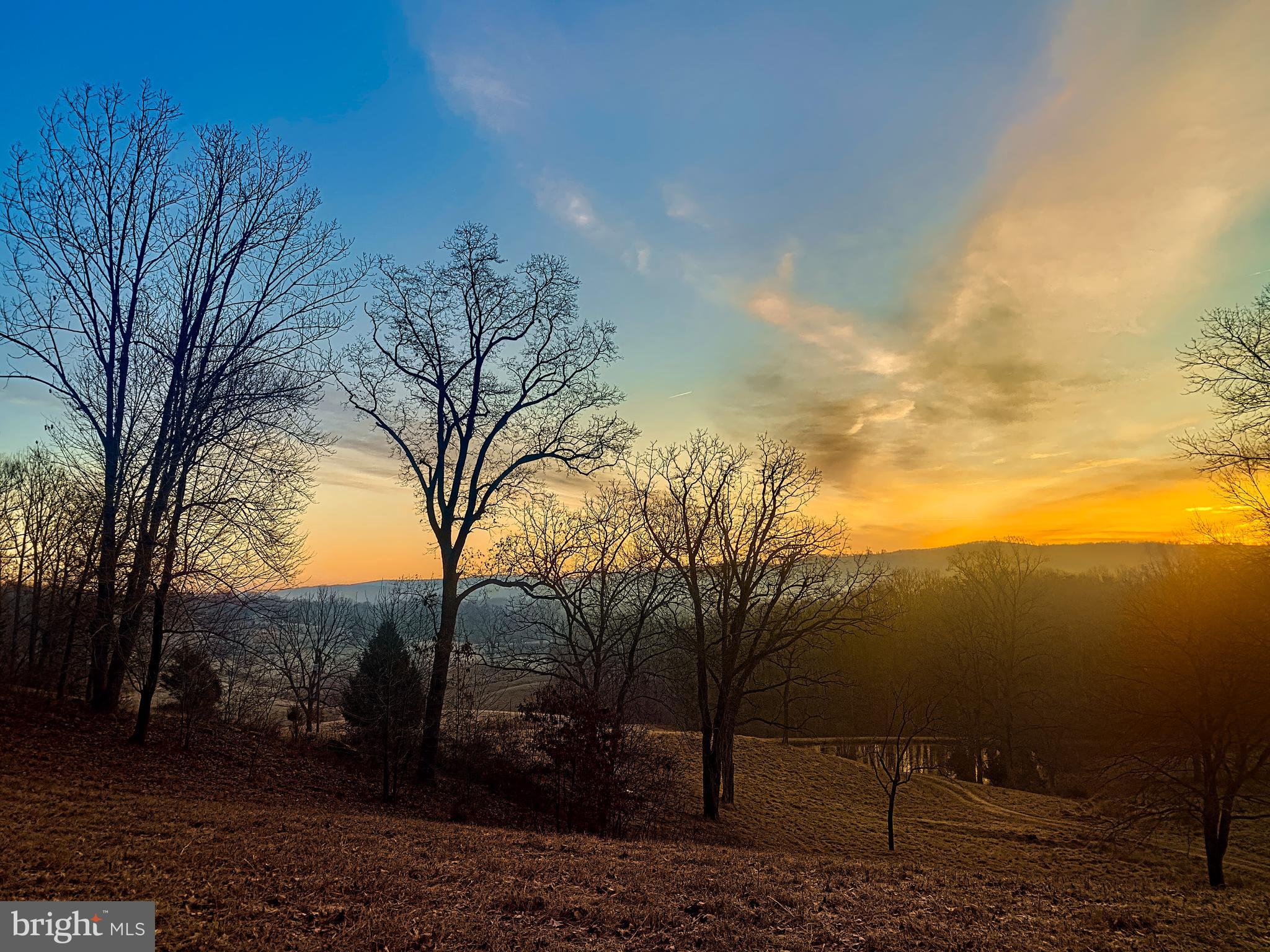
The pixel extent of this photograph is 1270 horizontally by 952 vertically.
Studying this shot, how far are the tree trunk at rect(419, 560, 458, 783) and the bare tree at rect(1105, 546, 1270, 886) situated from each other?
1842 centimetres

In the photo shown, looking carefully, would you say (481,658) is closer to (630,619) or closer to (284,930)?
(630,619)

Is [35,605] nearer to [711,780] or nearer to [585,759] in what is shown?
[585,759]

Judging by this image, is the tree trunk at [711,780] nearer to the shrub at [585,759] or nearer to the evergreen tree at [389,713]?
the shrub at [585,759]

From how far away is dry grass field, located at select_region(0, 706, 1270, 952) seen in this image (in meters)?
5.21

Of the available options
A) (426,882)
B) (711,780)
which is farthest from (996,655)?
(426,882)

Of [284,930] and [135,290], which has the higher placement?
[135,290]

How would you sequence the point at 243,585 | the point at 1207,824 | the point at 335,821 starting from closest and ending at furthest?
the point at 335,821 → the point at 243,585 → the point at 1207,824

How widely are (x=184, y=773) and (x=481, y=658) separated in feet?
31.8

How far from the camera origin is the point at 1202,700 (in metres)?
15.8

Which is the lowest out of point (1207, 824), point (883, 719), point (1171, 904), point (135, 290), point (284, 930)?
point (883, 719)

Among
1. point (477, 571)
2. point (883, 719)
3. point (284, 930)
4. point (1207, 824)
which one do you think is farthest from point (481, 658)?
point (883, 719)

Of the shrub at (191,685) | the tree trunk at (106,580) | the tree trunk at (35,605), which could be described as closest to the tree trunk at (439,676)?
the shrub at (191,685)

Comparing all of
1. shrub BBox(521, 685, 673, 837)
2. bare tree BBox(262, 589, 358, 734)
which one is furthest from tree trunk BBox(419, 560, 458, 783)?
bare tree BBox(262, 589, 358, 734)

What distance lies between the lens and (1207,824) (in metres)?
14.7
